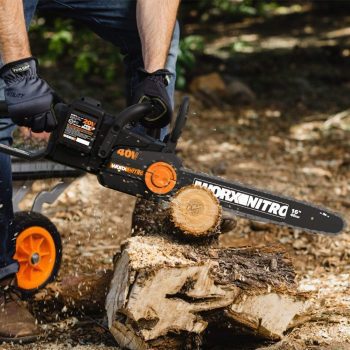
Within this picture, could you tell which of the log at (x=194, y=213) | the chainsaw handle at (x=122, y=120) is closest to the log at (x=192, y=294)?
the log at (x=194, y=213)

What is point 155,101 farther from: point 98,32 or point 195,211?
point 98,32

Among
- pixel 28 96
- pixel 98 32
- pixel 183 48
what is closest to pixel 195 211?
pixel 28 96

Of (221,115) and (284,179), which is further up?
(221,115)

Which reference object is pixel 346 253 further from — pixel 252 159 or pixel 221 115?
pixel 221 115

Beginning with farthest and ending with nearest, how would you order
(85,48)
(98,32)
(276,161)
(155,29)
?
(85,48)
(276,161)
(98,32)
(155,29)

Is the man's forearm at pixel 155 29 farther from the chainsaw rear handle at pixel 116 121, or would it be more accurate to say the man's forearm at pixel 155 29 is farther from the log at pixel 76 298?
the log at pixel 76 298

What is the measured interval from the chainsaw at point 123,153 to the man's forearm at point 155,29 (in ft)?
1.15

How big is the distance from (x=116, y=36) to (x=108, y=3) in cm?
17

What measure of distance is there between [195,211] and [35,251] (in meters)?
0.90

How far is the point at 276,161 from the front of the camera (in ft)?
18.2

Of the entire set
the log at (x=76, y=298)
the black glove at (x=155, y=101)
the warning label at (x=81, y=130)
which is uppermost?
the black glove at (x=155, y=101)

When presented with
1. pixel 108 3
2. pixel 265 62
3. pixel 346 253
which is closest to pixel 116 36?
pixel 108 3

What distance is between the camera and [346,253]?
146 inches

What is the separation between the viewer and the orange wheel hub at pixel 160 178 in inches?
99.4
